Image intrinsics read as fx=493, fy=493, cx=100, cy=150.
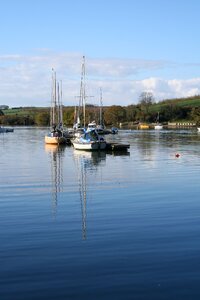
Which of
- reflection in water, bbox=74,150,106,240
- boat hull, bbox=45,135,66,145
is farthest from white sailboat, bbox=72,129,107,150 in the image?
boat hull, bbox=45,135,66,145

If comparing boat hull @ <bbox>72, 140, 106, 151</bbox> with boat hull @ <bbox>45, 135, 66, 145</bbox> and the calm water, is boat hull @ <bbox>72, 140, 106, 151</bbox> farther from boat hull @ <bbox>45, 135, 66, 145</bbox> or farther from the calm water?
the calm water

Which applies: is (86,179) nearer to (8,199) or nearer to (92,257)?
(8,199)

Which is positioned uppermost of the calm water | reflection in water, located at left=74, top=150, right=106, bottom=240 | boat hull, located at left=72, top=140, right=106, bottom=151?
boat hull, located at left=72, top=140, right=106, bottom=151

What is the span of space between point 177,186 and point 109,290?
19255 millimetres

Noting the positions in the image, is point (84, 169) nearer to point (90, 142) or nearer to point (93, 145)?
point (93, 145)

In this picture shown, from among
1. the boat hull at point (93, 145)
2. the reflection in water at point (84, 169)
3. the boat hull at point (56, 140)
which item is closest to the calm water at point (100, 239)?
the reflection in water at point (84, 169)

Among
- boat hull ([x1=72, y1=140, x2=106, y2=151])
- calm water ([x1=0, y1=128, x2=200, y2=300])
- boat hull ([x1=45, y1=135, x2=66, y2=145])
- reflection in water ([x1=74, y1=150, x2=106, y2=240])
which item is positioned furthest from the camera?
boat hull ([x1=45, y1=135, x2=66, y2=145])

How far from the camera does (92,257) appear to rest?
1491 cm

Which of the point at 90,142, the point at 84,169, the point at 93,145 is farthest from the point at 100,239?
the point at 90,142

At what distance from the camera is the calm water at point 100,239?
1245 cm

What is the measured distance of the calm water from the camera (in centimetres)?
1245

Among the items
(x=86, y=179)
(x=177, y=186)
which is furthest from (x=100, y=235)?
(x=86, y=179)

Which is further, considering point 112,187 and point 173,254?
point 112,187

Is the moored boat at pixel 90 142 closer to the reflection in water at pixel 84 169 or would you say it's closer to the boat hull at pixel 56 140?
the reflection in water at pixel 84 169
